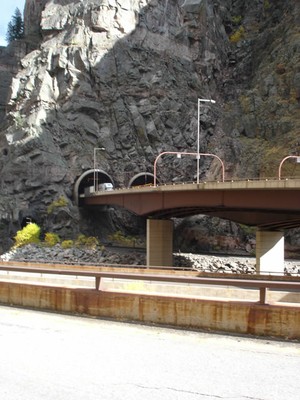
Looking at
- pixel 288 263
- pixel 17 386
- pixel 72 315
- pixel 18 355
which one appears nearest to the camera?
pixel 17 386

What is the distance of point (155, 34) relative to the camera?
242 ft

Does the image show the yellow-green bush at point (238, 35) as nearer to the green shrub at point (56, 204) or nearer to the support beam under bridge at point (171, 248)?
the green shrub at point (56, 204)

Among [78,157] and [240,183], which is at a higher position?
[78,157]

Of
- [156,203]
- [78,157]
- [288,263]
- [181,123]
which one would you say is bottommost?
[288,263]

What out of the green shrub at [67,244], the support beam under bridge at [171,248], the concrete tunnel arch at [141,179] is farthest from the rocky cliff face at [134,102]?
the support beam under bridge at [171,248]

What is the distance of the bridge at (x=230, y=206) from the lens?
34.9 metres

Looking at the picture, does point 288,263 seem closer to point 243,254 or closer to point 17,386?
point 243,254

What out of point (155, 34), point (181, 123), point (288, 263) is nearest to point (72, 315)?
point (288, 263)

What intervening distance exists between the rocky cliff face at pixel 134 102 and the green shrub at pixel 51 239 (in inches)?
83.0

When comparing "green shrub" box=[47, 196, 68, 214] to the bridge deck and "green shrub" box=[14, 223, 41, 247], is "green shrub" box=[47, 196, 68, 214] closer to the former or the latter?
"green shrub" box=[14, 223, 41, 247]

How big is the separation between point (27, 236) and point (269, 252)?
29.5 meters

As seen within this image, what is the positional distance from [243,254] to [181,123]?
82.2 ft

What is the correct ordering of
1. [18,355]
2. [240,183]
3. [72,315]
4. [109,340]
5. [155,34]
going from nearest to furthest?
[18,355] → [109,340] → [72,315] → [240,183] → [155,34]

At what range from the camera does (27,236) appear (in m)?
55.6
